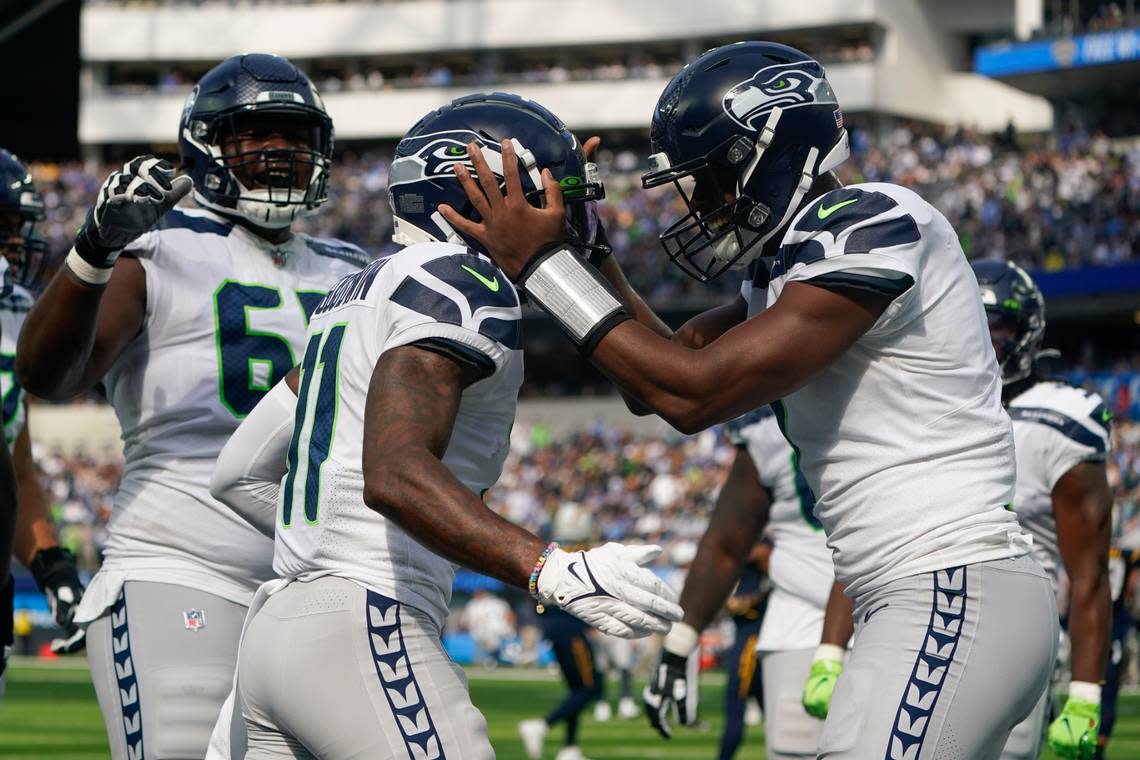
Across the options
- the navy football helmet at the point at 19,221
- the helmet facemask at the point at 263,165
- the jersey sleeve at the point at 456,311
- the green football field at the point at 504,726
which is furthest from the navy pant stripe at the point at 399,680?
the green football field at the point at 504,726

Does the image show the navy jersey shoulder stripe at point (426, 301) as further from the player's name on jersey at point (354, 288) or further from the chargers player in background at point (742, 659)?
the chargers player in background at point (742, 659)

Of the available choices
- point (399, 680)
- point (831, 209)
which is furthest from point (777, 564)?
point (399, 680)

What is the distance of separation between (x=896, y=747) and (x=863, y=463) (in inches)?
22.2

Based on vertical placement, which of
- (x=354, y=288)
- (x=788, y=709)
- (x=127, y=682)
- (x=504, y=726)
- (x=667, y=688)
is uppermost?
(x=354, y=288)

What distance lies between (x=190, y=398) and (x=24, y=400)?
149 cm

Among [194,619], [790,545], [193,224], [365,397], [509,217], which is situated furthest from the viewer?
[790,545]

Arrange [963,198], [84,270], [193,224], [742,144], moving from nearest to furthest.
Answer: [742,144]
[84,270]
[193,224]
[963,198]

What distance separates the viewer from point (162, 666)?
402cm

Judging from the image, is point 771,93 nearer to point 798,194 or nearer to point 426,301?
point 798,194

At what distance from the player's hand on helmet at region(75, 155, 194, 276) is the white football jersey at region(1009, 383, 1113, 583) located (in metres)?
2.78

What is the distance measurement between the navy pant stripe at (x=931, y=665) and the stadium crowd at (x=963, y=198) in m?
25.2

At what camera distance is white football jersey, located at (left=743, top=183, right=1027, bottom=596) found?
313cm

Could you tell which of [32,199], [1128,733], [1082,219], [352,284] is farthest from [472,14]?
[352,284]

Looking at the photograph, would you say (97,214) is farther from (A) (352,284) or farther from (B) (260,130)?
(A) (352,284)
